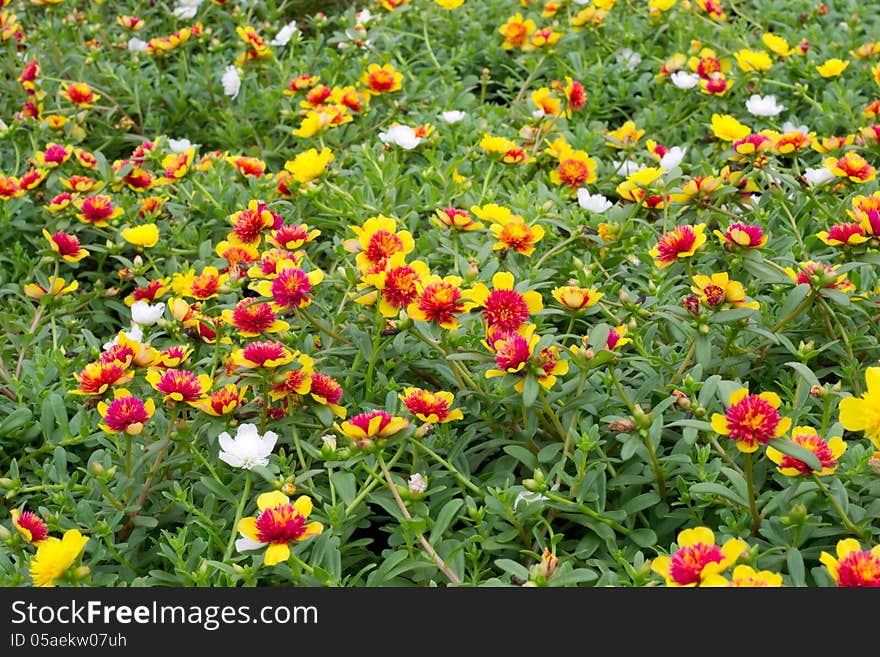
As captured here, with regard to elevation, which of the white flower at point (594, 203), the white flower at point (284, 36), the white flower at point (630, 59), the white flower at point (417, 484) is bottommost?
the white flower at point (630, 59)

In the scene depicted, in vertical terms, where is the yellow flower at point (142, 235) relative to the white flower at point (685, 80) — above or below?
above

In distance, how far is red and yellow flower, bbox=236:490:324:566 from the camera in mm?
1509

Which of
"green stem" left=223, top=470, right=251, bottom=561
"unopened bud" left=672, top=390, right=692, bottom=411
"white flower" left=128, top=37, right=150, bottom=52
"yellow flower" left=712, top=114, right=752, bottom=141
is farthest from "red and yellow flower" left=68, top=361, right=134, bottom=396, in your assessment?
"white flower" left=128, top=37, right=150, bottom=52

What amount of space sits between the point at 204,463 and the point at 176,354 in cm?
25

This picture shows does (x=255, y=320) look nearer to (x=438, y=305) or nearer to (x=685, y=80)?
(x=438, y=305)

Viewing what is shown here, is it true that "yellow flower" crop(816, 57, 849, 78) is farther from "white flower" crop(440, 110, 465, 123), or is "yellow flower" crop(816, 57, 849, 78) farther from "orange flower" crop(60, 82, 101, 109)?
"orange flower" crop(60, 82, 101, 109)

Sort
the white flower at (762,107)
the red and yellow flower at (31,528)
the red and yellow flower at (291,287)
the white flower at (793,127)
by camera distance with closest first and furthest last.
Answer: the red and yellow flower at (31,528) < the red and yellow flower at (291,287) < the white flower at (793,127) < the white flower at (762,107)

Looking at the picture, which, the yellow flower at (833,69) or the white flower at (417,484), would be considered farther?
the yellow flower at (833,69)

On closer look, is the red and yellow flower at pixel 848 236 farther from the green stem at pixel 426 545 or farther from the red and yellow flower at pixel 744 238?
the green stem at pixel 426 545

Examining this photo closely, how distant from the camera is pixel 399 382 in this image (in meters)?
2.09

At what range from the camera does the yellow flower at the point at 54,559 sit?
5.10 feet

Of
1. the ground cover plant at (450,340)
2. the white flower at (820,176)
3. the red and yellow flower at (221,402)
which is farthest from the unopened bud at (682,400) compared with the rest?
the white flower at (820,176)

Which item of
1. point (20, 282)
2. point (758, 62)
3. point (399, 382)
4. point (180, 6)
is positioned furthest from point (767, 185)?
point (180, 6)

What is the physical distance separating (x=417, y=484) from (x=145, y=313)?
834 millimetres
